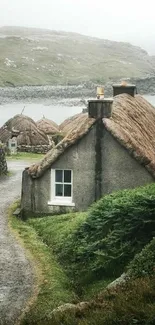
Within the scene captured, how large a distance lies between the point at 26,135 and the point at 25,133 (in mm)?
305

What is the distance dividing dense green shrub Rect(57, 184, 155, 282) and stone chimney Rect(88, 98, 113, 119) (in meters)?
6.02

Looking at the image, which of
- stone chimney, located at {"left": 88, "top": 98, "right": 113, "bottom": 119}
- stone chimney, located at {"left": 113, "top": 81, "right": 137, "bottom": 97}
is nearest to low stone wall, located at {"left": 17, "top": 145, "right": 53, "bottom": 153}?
stone chimney, located at {"left": 113, "top": 81, "right": 137, "bottom": 97}

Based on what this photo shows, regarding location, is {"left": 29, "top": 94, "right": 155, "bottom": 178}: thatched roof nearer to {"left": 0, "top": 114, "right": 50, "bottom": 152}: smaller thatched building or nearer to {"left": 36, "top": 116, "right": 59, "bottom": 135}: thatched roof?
{"left": 0, "top": 114, "right": 50, "bottom": 152}: smaller thatched building

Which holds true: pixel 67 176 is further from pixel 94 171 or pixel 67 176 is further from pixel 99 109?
pixel 99 109

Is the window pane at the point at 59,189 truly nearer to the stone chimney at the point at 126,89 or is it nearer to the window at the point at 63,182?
the window at the point at 63,182

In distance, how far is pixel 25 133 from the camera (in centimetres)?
5012

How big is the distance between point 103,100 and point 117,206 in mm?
7621

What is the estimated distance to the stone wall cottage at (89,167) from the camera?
21391 mm

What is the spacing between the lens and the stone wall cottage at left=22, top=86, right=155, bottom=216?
21391mm

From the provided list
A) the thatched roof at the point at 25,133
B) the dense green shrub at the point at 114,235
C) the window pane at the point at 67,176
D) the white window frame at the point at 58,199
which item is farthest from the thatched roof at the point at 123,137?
the thatched roof at the point at 25,133

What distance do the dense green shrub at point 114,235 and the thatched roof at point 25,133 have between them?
110 ft

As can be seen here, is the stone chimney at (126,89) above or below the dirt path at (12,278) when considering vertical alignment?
above

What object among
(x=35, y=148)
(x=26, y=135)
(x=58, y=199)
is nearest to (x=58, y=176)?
(x=58, y=199)

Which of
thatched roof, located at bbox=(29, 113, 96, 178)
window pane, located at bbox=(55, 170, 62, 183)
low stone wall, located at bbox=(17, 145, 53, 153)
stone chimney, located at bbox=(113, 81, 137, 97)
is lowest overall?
low stone wall, located at bbox=(17, 145, 53, 153)
